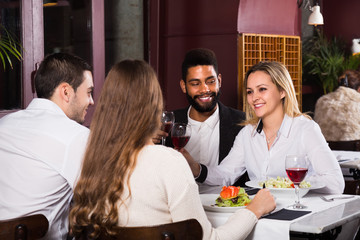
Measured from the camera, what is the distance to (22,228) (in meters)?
2.08

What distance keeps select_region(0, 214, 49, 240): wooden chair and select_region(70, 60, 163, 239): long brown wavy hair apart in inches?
8.3

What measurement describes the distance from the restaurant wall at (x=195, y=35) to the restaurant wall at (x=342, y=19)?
3578 millimetres

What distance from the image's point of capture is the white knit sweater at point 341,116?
5.26 meters

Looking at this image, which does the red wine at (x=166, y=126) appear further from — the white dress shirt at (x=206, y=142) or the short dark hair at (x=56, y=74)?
the short dark hair at (x=56, y=74)

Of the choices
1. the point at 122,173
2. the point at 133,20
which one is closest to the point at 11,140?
the point at 122,173

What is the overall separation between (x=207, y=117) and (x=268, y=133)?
2.02 ft

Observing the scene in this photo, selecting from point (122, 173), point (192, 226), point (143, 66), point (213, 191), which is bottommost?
point (213, 191)

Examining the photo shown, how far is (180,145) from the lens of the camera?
3031 millimetres

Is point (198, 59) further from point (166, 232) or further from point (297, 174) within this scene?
point (166, 232)

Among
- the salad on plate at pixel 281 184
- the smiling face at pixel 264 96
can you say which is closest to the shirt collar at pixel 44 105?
the salad on plate at pixel 281 184

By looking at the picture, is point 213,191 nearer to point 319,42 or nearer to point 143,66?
point 143,66

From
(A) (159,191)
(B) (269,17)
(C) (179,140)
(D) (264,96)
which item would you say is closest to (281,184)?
(C) (179,140)

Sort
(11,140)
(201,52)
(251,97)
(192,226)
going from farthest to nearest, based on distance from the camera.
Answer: (201,52) < (251,97) < (11,140) < (192,226)

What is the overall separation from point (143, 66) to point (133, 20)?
4.20m
